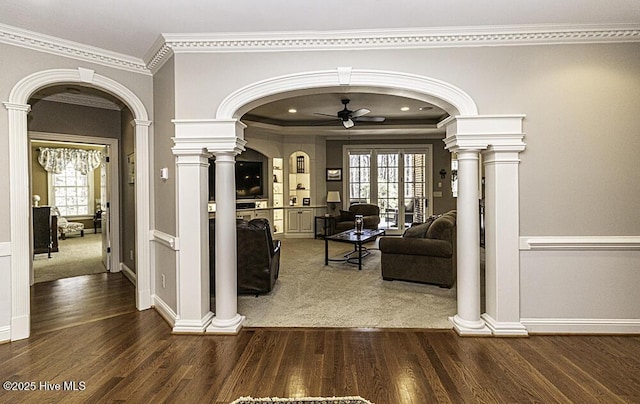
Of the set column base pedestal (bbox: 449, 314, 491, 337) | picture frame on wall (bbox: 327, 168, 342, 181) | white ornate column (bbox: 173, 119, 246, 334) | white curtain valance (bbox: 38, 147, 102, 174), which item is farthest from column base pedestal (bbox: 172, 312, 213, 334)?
white curtain valance (bbox: 38, 147, 102, 174)

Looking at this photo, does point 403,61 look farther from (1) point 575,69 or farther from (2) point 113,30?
(2) point 113,30

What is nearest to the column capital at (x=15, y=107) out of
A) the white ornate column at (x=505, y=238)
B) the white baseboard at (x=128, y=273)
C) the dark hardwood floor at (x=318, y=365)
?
the dark hardwood floor at (x=318, y=365)

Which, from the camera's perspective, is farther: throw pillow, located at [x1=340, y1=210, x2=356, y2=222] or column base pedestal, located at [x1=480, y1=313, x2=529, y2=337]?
throw pillow, located at [x1=340, y1=210, x2=356, y2=222]

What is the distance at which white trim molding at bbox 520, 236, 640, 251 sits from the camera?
325 cm

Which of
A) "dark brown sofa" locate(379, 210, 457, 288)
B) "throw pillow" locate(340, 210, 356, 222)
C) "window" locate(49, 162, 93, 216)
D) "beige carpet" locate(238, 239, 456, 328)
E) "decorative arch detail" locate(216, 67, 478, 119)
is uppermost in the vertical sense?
"decorative arch detail" locate(216, 67, 478, 119)

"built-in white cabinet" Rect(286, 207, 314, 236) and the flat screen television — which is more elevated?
the flat screen television

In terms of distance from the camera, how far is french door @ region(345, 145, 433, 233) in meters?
10.2

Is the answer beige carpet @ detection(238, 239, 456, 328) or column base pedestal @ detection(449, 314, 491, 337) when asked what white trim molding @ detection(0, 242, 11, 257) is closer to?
beige carpet @ detection(238, 239, 456, 328)

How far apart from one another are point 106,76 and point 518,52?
157 inches

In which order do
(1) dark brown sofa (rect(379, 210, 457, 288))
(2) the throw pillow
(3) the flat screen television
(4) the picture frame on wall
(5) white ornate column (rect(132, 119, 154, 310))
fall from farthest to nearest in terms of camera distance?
1. (4) the picture frame on wall
2. (2) the throw pillow
3. (3) the flat screen television
4. (1) dark brown sofa (rect(379, 210, 457, 288))
5. (5) white ornate column (rect(132, 119, 154, 310))

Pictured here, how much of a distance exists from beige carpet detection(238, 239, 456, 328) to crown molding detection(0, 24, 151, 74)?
9.42ft

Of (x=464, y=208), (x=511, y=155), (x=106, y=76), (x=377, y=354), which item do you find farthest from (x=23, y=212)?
(x=511, y=155)

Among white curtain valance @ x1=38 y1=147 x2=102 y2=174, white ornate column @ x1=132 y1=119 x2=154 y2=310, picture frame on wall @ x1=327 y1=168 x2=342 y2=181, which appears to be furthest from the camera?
picture frame on wall @ x1=327 y1=168 x2=342 y2=181

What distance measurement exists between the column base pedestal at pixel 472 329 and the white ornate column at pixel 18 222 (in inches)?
154
